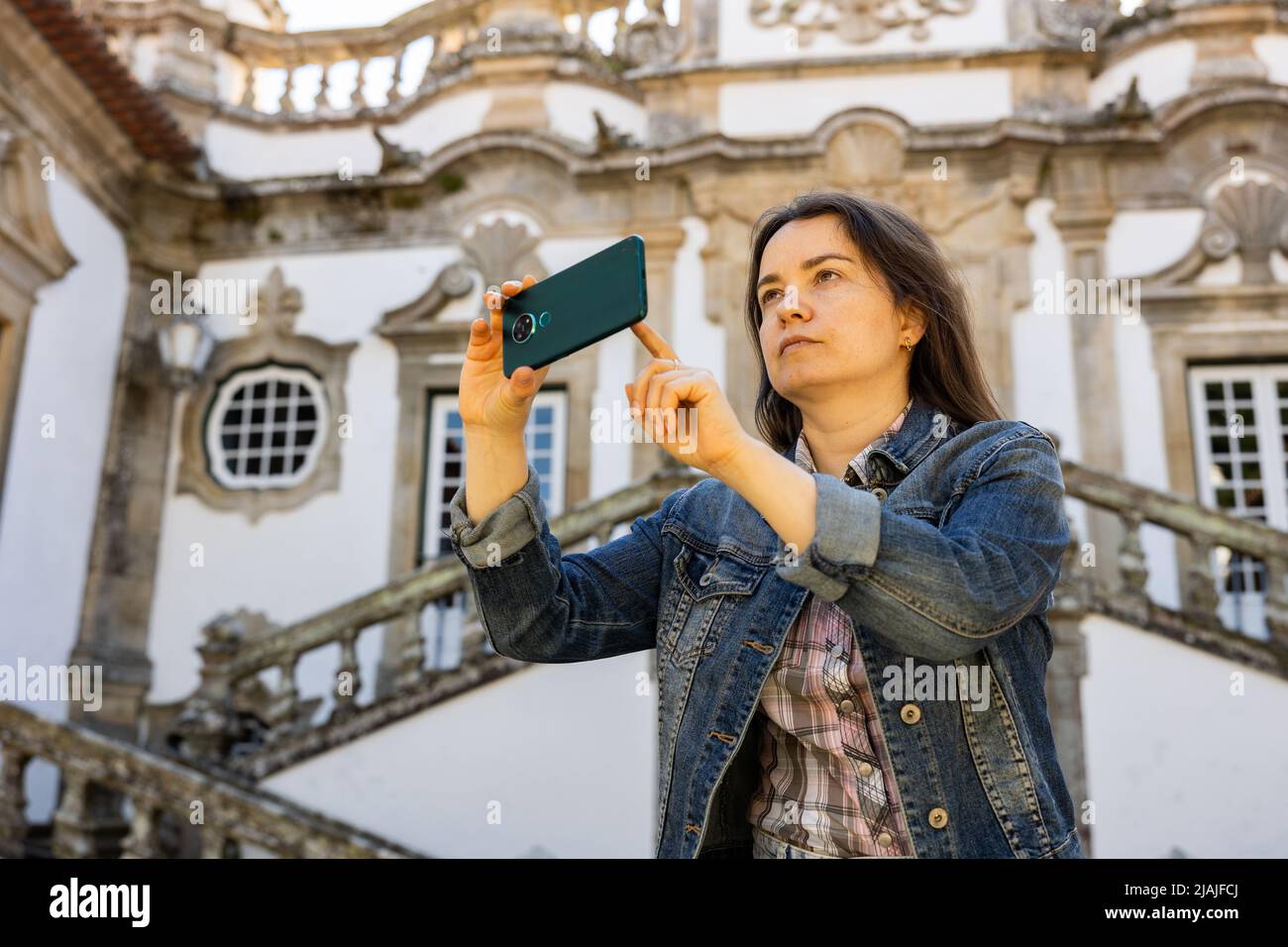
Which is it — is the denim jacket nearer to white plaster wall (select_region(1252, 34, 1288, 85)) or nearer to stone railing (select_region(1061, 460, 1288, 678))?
stone railing (select_region(1061, 460, 1288, 678))

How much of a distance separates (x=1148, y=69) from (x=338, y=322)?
684 cm

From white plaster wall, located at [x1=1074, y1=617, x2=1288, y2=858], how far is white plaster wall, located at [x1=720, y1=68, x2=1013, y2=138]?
4.90 m

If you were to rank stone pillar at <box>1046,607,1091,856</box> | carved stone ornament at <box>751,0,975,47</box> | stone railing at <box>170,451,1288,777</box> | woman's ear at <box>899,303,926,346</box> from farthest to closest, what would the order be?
carved stone ornament at <box>751,0,975,47</box> → stone railing at <box>170,451,1288,777</box> → stone pillar at <box>1046,607,1091,856</box> → woman's ear at <box>899,303,926,346</box>

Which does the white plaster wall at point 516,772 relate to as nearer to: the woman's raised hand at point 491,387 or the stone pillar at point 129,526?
the stone pillar at point 129,526

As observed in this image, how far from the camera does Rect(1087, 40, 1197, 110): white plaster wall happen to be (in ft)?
28.9

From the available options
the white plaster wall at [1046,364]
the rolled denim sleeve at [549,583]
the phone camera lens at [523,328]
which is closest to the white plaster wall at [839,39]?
the white plaster wall at [1046,364]

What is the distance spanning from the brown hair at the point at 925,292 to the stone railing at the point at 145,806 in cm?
430

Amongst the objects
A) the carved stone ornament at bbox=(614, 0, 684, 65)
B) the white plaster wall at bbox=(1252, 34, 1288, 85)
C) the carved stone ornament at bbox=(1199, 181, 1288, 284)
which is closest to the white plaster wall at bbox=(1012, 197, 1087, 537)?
the carved stone ornament at bbox=(1199, 181, 1288, 284)

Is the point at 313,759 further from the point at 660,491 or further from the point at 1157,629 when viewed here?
the point at 1157,629

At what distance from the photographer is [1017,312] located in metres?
8.52

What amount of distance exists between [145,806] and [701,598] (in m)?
4.79

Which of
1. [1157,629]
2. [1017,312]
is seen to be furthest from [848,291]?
[1017,312]

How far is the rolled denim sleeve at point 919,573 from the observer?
1.18 metres

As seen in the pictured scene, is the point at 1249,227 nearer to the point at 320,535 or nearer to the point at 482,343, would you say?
the point at 320,535
